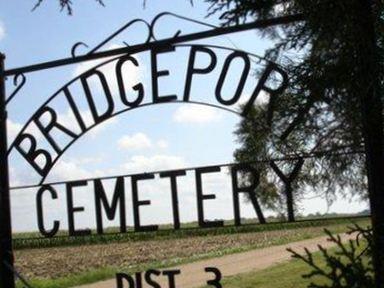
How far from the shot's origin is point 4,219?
232 inches

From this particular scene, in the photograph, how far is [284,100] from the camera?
4.56 meters

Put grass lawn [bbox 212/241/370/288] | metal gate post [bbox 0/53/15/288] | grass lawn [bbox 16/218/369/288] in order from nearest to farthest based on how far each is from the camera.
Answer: metal gate post [bbox 0/53/15/288], grass lawn [bbox 212/241/370/288], grass lawn [bbox 16/218/369/288]

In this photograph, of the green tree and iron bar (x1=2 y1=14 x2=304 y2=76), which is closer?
the green tree

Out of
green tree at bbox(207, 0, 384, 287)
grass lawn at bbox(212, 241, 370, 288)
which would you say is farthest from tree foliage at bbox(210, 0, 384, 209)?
grass lawn at bbox(212, 241, 370, 288)

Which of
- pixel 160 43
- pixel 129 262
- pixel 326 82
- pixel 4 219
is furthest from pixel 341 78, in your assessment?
pixel 129 262

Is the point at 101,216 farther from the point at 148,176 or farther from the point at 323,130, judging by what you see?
the point at 323,130

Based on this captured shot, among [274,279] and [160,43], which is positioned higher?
[160,43]

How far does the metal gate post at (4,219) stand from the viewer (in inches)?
229

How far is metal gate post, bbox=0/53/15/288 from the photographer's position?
5820mm

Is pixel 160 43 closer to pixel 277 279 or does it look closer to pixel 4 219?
pixel 4 219

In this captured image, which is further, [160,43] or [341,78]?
[160,43]

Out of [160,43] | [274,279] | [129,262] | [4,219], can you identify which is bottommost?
[129,262]

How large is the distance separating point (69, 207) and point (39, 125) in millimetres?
783

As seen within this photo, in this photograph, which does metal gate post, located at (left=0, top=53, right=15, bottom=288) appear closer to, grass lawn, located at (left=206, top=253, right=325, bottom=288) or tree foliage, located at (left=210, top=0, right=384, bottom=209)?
tree foliage, located at (left=210, top=0, right=384, bottom=209)
